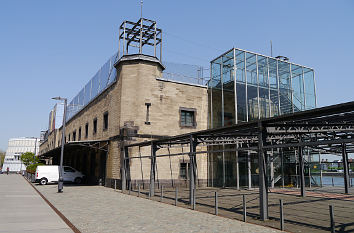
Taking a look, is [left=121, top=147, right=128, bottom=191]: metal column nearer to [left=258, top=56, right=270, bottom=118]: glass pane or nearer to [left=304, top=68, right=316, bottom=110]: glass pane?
[left=258, top=56, right=270, bottom=118]: glass pane

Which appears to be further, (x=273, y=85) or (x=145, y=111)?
(x=273, y=85)

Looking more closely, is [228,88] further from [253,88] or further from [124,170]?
[124,170]

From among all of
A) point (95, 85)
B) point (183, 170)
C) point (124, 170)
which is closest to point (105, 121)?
point (124, 170)

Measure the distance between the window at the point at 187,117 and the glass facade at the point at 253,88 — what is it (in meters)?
1.59

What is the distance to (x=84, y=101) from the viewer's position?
127ft

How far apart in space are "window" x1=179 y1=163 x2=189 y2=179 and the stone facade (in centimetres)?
33

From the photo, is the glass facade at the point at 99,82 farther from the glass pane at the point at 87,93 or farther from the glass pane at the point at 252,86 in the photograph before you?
the glass pane at the point at 252,86

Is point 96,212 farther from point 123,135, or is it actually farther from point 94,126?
point 94,126

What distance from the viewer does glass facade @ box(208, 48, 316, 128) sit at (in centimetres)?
2350

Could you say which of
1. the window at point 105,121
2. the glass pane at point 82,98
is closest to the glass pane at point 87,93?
the glass pane at point 82,98

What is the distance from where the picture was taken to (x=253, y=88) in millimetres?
24062

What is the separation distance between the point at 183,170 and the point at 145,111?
5.88 m

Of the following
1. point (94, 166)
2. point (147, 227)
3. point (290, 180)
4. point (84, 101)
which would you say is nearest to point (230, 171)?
point (290, 180)

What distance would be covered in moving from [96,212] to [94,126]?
20.0m
